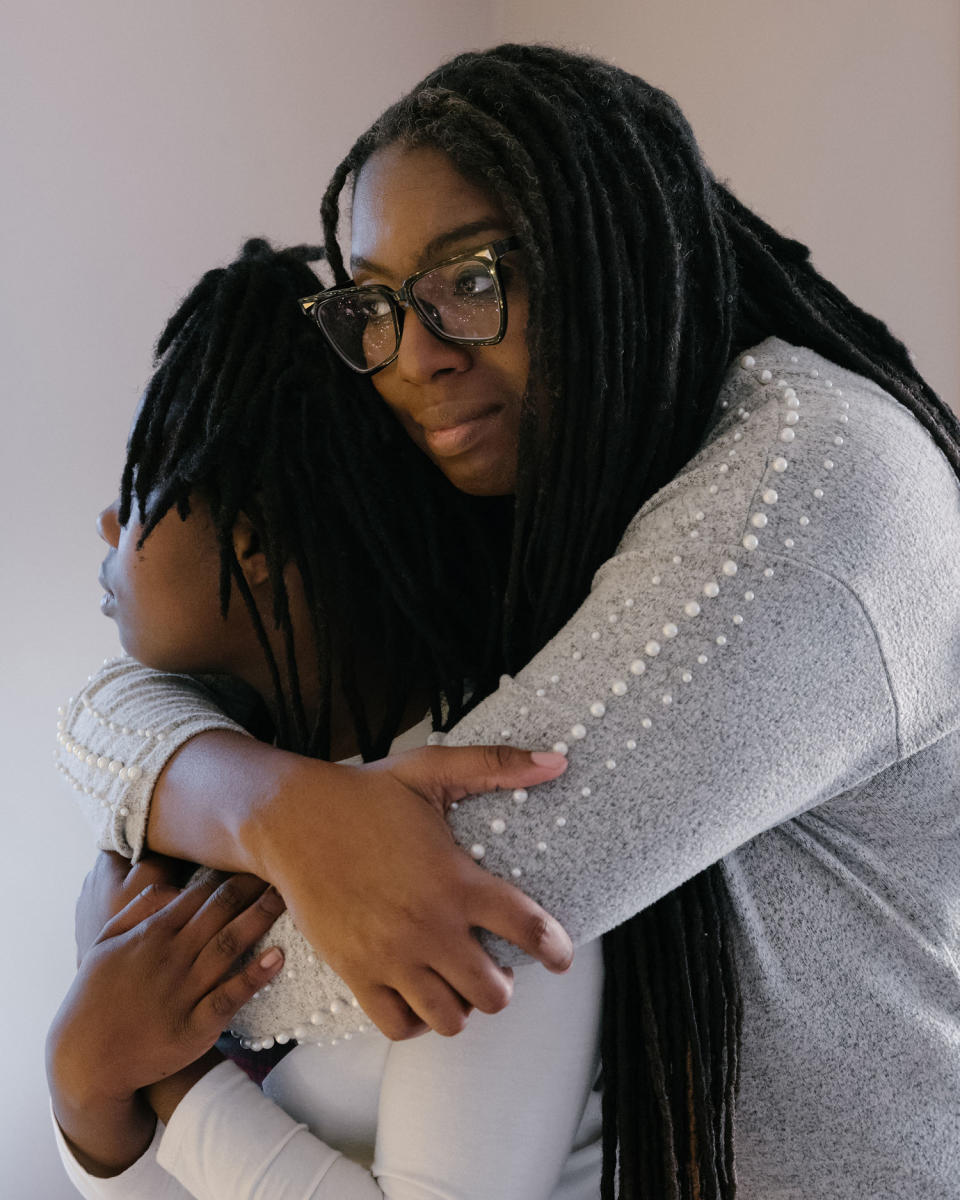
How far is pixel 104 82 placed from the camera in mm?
1678

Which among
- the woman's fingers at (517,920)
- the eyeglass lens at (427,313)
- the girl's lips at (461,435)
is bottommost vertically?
the woman's fingers at (517,920)

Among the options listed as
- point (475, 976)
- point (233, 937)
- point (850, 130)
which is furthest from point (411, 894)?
point (850, 130)

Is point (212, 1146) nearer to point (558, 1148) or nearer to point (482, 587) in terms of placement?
point (558, 1148)

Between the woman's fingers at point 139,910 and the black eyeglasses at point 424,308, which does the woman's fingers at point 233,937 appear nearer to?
the woman's fingers at point 139,910

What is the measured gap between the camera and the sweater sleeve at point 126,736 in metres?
0.98

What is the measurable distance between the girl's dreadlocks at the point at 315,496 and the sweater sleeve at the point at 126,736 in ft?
0.38

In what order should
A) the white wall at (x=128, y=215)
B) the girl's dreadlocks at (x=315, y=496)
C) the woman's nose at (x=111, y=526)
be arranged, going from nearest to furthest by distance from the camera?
the girl's dreadlocks at (x=315, y=496) → the woman's nose at (x=111, y=526) → the white wall at (x=128, y=215)

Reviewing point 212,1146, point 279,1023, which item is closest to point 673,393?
point 279,1023

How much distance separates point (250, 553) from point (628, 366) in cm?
42

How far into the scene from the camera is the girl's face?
108 cm

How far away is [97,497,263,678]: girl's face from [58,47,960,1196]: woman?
161mm

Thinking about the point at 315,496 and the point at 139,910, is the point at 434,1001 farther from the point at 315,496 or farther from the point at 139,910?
the point at 315,496

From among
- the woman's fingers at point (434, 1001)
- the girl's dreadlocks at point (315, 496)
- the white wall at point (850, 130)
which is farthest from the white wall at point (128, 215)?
the woman's fingers at point (434, 1001)

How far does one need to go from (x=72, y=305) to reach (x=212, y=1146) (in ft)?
4.10
